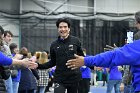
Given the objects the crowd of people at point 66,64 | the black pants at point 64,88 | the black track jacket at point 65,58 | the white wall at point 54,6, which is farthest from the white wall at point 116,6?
the black pants at point 64,88

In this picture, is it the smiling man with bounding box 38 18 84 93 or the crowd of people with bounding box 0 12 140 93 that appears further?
the smiling man with bounding box 38 18 84 93

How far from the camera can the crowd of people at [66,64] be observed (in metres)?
5.60

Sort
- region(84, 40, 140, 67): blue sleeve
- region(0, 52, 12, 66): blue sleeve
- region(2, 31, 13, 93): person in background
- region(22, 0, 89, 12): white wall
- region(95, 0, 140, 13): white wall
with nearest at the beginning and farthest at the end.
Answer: region(84, 40, 140, 67): blue sleeve < region(0, 52, 12, 66): blue sleeve < region(2, 31, 13, 93): person in background < region(22, 0, 89, 12): white wall < region(95, 0, 140, 13): white wall

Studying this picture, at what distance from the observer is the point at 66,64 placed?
253 inches

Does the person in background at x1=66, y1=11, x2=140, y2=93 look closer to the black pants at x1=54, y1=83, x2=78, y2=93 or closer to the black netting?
the black pants at x1=54, y1=83, x2=78, y2=93

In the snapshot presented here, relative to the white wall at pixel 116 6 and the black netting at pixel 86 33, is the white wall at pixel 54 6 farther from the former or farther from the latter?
the black netting at pixel 86 33

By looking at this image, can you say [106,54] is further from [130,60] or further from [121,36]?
[121,36]

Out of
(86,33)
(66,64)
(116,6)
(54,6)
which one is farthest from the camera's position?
(116,6)

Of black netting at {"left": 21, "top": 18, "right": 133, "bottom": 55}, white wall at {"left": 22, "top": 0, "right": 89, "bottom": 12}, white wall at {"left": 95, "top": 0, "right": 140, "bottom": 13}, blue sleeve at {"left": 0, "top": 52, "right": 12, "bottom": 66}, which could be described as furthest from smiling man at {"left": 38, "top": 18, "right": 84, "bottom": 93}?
white wall at {"left": 95, "top": 0, "right": 140, "bottom": 13}

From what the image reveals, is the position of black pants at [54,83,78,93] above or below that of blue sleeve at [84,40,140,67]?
below

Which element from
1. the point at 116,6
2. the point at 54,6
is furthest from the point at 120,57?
the point at 116,6

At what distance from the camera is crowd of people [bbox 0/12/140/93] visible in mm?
5598

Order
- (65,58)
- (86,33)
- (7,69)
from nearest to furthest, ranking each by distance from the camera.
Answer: (7,69)
(65,58)
(86,33)

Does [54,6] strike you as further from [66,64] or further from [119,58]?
[119,58]
